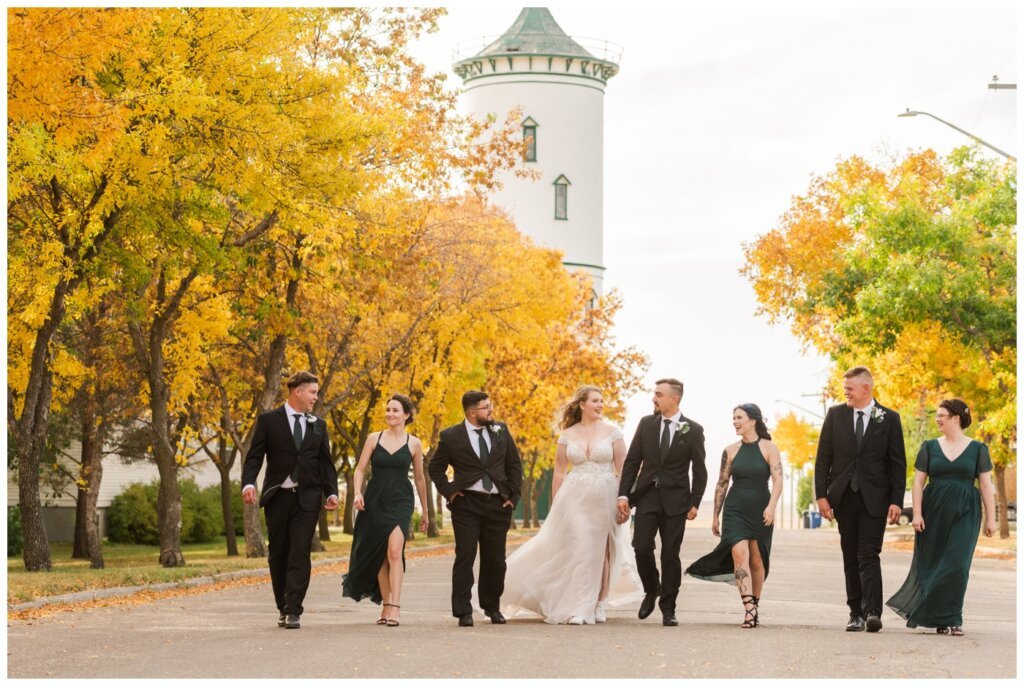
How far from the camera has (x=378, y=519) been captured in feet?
47.6

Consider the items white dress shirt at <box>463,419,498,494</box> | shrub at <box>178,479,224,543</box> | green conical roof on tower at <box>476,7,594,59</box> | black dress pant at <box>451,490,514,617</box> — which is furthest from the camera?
green conical roof on tower at <box>476,7,594,59</box>

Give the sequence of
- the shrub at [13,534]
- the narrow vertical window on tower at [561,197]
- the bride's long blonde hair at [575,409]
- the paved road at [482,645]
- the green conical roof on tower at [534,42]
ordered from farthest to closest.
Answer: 1. the green conical roof on tower at [534,42]
2. the narrow vertical window on tower at [561,197]
3. the shrub at [13,534]
4. the bride's long blonde hair at [575,409]
5. the paved road at [482,645]

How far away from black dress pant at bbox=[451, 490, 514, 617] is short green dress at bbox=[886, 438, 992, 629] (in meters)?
3.43

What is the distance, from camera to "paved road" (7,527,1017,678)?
10.9 m

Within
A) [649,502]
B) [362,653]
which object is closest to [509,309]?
[649,502]

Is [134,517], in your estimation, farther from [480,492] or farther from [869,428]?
[869,428]

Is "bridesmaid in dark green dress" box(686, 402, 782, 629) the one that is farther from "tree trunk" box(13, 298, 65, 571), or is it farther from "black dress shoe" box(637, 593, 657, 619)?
"tree trunk" box(13, 298, 65, 571)

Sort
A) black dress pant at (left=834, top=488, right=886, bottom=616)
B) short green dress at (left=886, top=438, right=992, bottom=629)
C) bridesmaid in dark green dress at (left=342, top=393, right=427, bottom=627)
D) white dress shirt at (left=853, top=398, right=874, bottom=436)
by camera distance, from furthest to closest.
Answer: bridesmaid in dark green dress at (left=342, top=393, right=427, bottom=627) < white dress shirt at (left=853, top=398, right=874, bottom=436) < black dress pant at (left=834, top=488, right=886, bottom=616) < short green dress at (left=886, top=438, right=992, bottom=629)

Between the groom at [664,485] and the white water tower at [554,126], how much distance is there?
61591 mm

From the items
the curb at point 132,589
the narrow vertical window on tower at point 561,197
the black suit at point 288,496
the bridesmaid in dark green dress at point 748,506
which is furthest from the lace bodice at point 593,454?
the narrow vertical window on tower at point 561,197

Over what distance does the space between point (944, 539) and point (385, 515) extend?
15.7 ft

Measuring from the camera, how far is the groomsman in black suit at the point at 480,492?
574 inches

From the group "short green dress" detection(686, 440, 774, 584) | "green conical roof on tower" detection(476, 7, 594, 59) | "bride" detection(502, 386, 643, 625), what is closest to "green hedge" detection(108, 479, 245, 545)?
"bride" detection(502, 386, 643, 625)

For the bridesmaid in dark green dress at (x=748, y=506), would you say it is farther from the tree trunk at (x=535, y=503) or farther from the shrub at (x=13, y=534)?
the tree trunk at (x=535, y=503)
